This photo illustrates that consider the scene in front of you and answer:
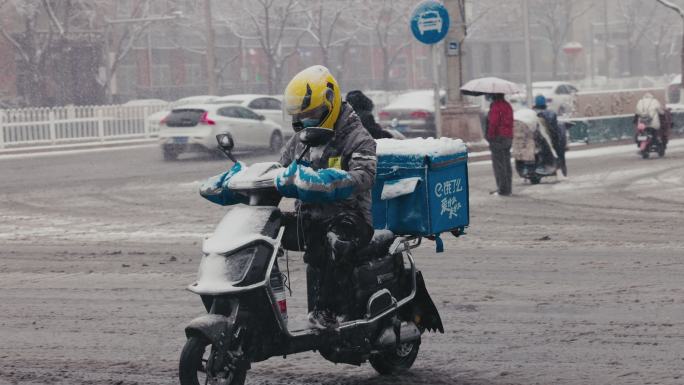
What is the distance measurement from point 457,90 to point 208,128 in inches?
244

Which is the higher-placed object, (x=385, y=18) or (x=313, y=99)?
(x=385, y=18)

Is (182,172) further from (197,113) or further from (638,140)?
(638,140)

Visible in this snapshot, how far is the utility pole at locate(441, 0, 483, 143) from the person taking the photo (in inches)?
1071

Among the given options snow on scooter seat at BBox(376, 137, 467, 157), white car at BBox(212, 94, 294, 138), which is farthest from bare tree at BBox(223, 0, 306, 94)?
snow on scooter seat at BBox(376, 137, 467, 157)

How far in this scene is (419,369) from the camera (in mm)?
6973

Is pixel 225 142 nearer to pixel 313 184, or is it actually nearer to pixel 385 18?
pixel 313 184

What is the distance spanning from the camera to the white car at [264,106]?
110 feet

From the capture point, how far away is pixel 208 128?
29.8m

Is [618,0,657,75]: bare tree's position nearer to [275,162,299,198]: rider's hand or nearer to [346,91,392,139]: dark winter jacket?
[346,91,392,139]: dark winter jacket

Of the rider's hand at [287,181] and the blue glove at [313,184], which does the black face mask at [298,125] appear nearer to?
the blue glove at [313,184]

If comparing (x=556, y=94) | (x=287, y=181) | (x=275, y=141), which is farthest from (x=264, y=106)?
(x=287, y=181)

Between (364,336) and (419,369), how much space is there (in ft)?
2.21

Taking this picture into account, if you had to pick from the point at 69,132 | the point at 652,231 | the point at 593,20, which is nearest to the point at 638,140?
the point at 652,231

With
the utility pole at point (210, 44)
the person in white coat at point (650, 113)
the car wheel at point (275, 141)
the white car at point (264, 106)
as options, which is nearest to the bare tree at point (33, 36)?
the utility pole at point (210, 44)
